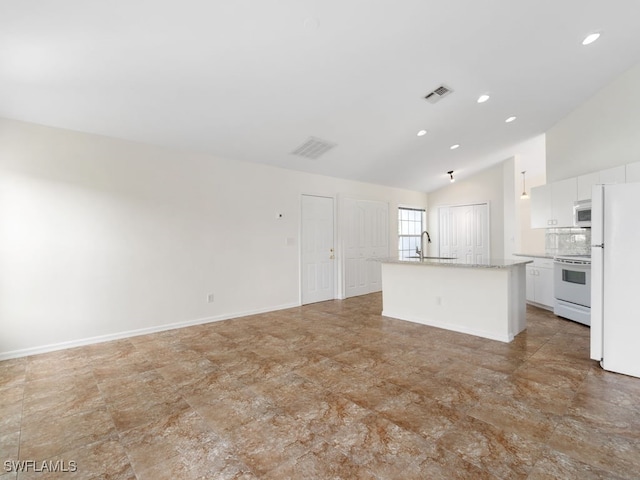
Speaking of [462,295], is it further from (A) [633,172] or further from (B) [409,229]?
(B) [409,229]

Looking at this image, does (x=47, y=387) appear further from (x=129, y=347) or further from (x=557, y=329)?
(x=557, y=329)

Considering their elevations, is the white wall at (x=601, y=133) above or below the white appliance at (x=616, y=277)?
above

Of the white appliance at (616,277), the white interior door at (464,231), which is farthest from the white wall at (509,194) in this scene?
the white appliance at (616,277)

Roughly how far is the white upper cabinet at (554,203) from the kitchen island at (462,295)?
5.48ft

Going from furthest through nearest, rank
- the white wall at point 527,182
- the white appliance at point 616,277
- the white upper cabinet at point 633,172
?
the white wall at point 527,182 < the white upper cabinet at point 633,172 < the white appliance at point 616,277

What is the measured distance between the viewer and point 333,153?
17.2 ft

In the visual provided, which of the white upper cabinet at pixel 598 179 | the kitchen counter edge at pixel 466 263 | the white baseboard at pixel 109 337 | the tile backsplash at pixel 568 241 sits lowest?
the white baseboard at pixel 109 337

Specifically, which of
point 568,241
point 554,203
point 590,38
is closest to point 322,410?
point 590,38

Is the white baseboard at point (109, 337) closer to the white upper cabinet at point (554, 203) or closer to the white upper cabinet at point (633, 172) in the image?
the white upper cabinet at point (554, 203)

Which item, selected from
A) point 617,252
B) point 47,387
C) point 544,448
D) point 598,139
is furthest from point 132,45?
point 598,139

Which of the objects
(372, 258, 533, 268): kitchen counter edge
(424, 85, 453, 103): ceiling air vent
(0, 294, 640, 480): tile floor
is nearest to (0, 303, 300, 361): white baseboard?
(0, 294, 640, 480): tile floor

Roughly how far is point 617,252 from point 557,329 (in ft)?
5.99

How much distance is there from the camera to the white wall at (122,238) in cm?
338

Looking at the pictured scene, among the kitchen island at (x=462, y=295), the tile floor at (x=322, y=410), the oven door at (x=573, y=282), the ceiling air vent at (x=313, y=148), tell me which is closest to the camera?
the tile floor at (x=322, y=410)
